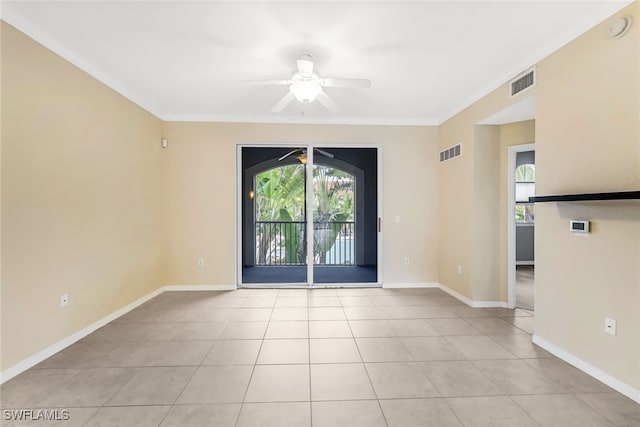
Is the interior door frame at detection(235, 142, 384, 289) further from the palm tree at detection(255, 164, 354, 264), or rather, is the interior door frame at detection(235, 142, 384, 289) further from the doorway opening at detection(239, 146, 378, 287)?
the palm tree at detection(255, 164, 354, 264)

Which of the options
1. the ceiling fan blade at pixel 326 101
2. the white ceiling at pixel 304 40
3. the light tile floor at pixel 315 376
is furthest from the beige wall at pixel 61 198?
the ceiling fan blade at pixel 326 101

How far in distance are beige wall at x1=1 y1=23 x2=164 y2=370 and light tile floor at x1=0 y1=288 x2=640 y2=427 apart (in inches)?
15.6

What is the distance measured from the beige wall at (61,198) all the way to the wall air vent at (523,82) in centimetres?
424

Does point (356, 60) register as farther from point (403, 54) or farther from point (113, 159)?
point (113, 159)

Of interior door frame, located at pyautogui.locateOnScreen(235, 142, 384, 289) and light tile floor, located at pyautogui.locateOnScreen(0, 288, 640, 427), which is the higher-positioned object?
interior door frame, located at pyautogui.locateOnScreen(235, 142, 384, 289)

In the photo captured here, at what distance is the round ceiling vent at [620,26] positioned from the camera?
6.23 feet

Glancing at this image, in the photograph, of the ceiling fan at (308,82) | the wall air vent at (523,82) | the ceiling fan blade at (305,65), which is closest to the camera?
the ceiling fan blade at (305,65)

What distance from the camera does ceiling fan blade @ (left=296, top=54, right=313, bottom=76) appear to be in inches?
95.3

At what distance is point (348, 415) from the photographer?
5.75 ft

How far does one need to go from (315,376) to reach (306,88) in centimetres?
238

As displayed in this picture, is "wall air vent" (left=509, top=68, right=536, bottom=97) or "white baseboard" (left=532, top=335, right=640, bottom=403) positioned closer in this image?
"white baseboard" (left=532, top=335, right=640, bottom=403)

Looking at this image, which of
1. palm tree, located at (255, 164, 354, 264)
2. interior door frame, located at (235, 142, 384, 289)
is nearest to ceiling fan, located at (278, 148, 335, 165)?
palm tree, located at (255, 164, 354, 264)

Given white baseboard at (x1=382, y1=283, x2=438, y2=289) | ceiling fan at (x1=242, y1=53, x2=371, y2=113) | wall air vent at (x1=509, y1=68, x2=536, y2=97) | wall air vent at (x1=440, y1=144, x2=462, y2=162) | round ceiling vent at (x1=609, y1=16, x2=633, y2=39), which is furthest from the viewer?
white baseboard at (x1=382, y1=283, x2=438, y2=289)

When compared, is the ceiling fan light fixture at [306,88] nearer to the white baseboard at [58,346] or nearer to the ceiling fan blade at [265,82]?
the ceiling fan blade at [265,82]
